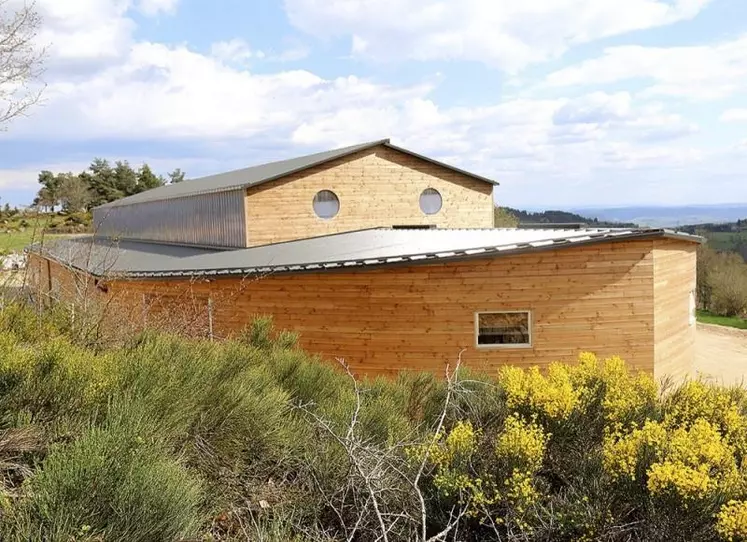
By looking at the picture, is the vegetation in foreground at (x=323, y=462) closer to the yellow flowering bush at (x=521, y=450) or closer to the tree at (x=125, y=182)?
the yellow flowering bush at (x=521, y=450)

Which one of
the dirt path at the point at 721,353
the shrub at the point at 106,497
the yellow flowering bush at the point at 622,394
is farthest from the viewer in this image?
the dirt path at the point at 721,353

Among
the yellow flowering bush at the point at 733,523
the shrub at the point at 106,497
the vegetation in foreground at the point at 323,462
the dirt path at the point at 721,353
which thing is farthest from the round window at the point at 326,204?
the yellow flowering bush at the point at 733,523

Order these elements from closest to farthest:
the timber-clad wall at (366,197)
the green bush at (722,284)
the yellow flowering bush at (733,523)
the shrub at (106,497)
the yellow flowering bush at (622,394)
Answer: the shrub at (106,497) < the yellow flowering bush at (733,523) < the yellow flowering bush at (622,394) < the timber-clad wall at (366,197) < the green bush at (722,284)

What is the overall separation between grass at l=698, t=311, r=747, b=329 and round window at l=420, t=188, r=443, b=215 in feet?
56.4

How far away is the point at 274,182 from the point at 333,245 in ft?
10.0

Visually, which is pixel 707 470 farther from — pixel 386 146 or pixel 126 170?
pixel 126 170

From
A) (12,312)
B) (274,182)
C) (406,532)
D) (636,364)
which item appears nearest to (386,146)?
(274,182)

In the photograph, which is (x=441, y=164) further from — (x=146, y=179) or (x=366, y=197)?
(x=146, y=179)

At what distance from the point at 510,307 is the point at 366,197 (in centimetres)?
748

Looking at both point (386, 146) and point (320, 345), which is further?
point (386, 146)

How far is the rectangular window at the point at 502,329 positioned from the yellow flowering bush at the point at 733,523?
7816 mm

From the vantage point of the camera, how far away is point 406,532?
3.61 metres

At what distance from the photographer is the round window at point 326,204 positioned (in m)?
16.8

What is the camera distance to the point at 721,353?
20.8 meters
